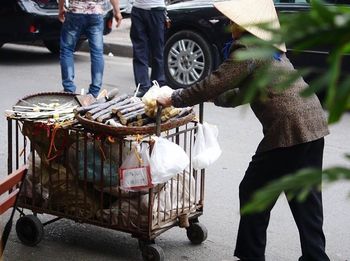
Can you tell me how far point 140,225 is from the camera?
13.7 ft

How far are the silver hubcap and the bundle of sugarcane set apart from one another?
5.26 m

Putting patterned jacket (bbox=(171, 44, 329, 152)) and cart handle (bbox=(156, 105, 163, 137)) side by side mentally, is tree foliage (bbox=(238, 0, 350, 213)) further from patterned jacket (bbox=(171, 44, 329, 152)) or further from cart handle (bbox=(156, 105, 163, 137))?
cart handle (bbox=(156, 105, 163, 137))

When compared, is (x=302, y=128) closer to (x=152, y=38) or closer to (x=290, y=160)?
(x=290, y=160)

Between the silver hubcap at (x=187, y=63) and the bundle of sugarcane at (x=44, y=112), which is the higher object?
the bundle of sugarcane at (x=44, y=112)

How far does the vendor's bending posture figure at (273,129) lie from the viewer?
11.9ft

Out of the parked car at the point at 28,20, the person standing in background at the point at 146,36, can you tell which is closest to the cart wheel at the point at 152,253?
the person standing in background at the point at 146,36

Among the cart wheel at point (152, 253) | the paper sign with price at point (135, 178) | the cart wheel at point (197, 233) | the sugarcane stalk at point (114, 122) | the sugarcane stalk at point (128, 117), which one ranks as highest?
the sugarcane stalk at point (128, 117)

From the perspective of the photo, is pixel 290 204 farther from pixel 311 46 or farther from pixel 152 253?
pixel 311 46

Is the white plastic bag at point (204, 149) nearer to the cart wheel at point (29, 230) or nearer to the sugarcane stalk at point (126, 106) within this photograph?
the sugarcane stalk at point (126, 106)

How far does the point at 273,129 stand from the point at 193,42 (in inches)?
241

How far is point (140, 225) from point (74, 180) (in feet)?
1.63

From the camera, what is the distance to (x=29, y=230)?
4.54 metres

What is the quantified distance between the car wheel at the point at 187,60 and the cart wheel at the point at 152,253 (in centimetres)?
557

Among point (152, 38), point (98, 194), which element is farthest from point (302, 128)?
point (152, 38)
